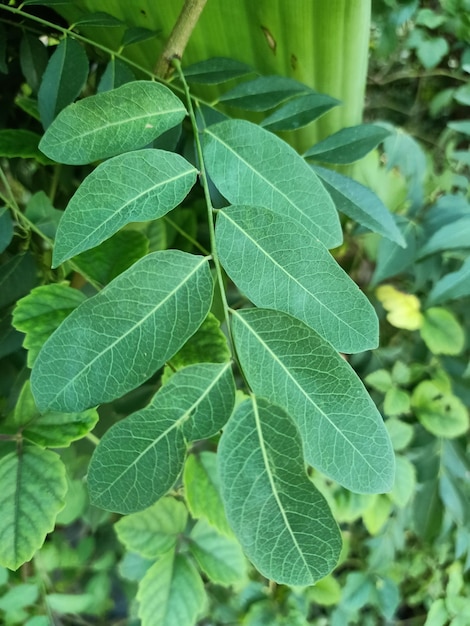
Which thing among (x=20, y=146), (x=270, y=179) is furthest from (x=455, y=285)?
(x=20, y=146)

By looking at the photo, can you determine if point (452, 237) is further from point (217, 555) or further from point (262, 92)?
point (217, 555)

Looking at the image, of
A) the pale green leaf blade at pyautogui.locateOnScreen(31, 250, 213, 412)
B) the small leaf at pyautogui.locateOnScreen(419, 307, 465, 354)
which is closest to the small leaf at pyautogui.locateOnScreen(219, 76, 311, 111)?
the pale green leaf blade at pyautogui.locateOnScreen(31, 250, 213, 412)

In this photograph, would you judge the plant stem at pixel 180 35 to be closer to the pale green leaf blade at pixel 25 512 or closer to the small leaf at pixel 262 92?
the small leaf at pixel 262 92

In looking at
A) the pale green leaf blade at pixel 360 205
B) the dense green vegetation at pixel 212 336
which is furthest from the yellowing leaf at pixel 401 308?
the pale green leaf blade at pixel 360 205

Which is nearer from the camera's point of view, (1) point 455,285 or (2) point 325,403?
(2) point 325,403

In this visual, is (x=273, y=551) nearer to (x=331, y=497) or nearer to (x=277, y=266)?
(x=277, y=266)

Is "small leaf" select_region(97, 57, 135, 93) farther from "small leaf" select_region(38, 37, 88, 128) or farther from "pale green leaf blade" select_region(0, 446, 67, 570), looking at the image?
"pale green leaf blade" select_region(0, 446, 67, 570)

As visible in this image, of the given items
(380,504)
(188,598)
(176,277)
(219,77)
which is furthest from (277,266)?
(380,504)
